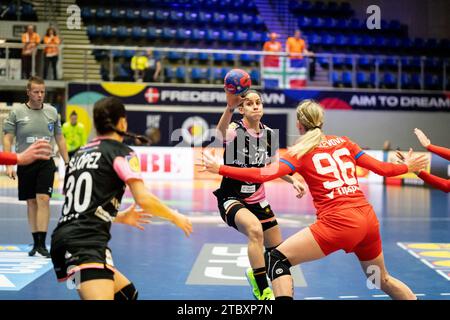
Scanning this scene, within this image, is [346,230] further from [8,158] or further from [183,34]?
[183,34]

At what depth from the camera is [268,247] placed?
6.42 meters

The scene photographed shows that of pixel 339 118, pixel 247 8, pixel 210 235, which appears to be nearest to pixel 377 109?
pixel 339 118

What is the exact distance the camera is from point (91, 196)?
4.05 metres

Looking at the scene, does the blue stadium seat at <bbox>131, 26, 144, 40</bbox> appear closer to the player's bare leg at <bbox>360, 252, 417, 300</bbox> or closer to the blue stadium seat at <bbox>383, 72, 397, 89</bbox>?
the blue stadium seat at <bbox>383, 72, 397, 89</bbox>

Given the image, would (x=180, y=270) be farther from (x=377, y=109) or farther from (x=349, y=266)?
(x=377, y=109)

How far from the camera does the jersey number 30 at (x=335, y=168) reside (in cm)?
501

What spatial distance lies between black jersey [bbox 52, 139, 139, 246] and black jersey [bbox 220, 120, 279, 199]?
2330 mm

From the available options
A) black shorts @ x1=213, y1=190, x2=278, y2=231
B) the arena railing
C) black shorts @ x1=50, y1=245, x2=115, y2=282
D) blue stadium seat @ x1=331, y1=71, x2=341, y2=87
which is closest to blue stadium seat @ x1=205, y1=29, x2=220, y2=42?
the arena railing

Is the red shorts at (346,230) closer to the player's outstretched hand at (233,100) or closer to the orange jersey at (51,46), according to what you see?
the player's outstretched hand at (233,100)

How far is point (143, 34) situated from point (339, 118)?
24.8ft

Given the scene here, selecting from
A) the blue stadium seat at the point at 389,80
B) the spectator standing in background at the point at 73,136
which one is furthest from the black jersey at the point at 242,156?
the blue stadium seat at the point at 389,80

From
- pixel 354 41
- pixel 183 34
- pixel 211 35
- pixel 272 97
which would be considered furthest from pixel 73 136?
pixel 354 41

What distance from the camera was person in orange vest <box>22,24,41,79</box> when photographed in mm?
19219

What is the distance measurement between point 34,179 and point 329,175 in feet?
14.8
